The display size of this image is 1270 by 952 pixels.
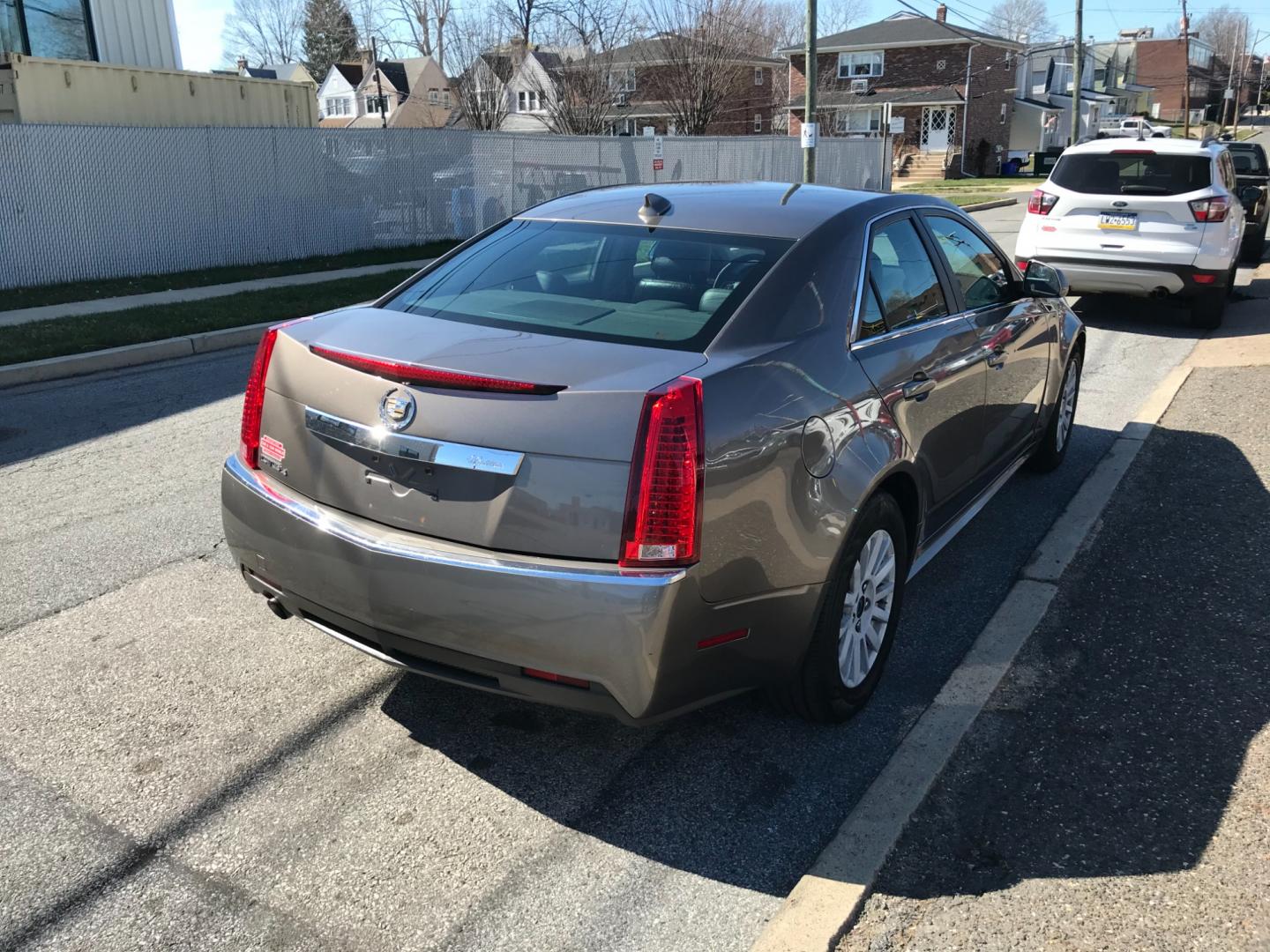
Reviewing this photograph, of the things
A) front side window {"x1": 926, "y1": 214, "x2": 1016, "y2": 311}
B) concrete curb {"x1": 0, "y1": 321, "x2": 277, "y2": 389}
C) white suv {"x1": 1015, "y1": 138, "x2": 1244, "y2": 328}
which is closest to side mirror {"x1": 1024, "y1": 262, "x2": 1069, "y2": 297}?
front side window {"x1": 926, "y1": 214, "x2": 1016, "y2": 311}

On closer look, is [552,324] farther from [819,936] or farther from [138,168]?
[138,168]

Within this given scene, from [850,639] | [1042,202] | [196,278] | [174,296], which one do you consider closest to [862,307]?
[850,639]

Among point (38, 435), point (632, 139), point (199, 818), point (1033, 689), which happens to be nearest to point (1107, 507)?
point (1033, 689)

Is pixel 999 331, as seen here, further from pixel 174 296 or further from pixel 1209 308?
pixel 174 296

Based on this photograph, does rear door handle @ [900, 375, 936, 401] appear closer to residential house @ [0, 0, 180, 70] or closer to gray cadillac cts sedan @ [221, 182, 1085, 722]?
gray cadillac cts sedan @ [221, 182, 1085, 722]

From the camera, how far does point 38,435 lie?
7082 mm

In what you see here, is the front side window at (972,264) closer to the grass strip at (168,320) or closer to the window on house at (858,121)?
the grass strip at (168,320)

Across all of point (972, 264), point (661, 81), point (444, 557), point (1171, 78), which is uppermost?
point (1171, 78)

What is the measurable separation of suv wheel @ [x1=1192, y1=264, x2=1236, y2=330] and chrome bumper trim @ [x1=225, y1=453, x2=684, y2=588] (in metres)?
9.64

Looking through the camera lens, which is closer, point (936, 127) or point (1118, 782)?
point (1118, 782)

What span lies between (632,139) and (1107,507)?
63.0 feet

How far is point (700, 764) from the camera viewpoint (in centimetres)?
343

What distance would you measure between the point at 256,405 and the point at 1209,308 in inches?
398

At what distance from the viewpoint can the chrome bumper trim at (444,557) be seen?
9.16ft
